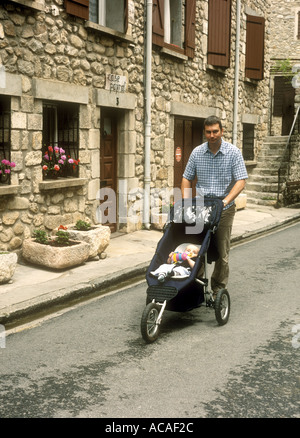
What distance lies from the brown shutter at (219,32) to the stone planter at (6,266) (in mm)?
8208

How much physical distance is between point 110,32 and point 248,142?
27.5 feet

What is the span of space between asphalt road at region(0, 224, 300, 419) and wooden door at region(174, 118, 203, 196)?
659 centimetres

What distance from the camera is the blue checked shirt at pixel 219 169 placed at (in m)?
5.64

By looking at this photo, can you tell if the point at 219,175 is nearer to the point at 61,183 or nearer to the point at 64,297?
the point at 64,297

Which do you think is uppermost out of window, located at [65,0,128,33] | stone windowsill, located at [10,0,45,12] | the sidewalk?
window, located at [65,0,128,33]

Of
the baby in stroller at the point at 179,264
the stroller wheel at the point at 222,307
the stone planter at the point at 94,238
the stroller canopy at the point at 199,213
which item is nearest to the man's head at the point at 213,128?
the stroller canopy at the point at 199,213

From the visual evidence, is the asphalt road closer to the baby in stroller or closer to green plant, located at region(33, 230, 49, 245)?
the baby in stroller

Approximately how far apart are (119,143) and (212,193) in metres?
5.15

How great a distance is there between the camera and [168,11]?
1205cm

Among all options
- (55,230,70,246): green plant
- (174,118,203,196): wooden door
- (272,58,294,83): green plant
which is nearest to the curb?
(55,230,70,246): green plant

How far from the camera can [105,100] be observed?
31.9 ft

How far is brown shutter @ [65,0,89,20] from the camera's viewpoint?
8.66 metres

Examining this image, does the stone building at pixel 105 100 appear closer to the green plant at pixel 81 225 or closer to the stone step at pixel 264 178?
the green plant at pixel 81 225
